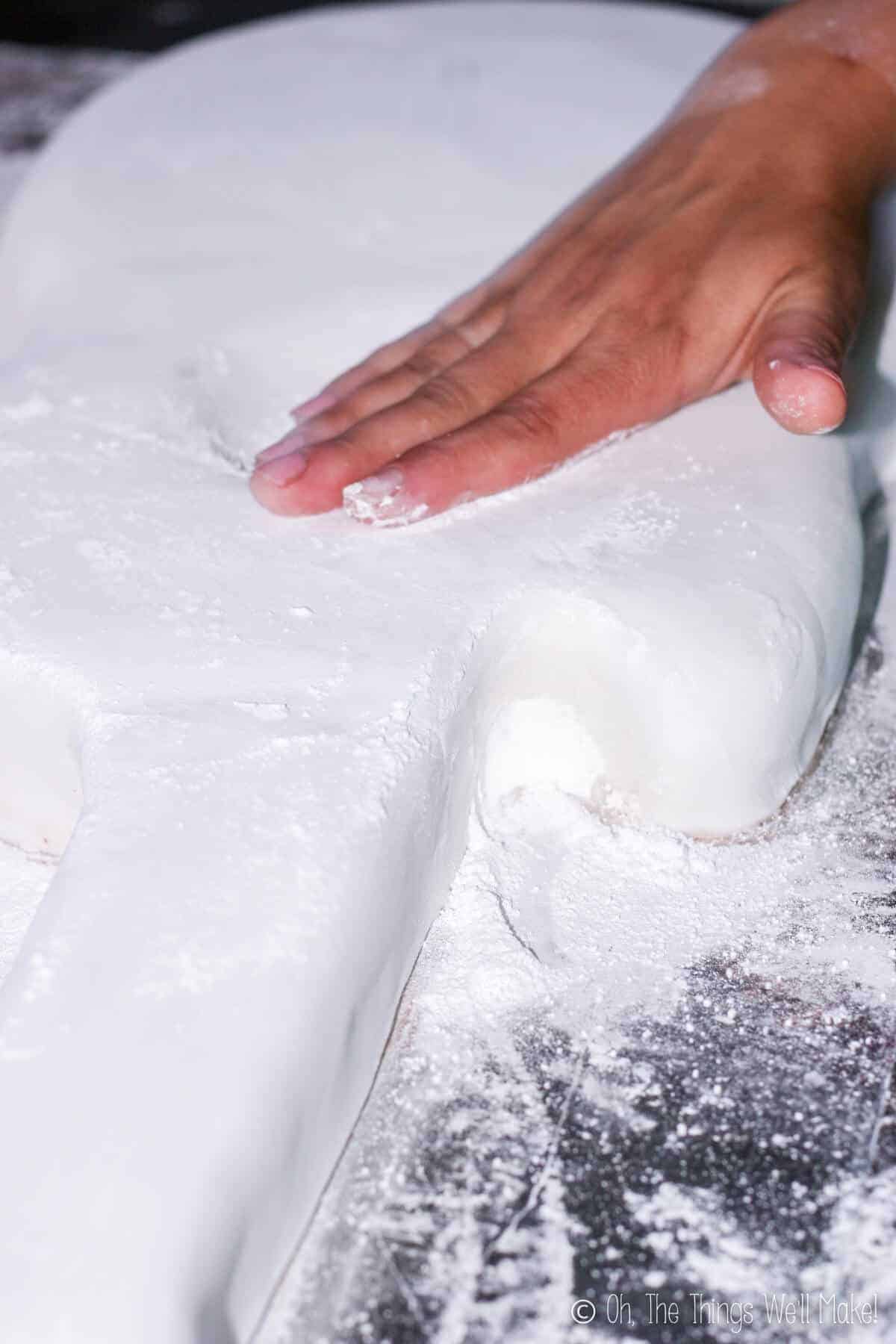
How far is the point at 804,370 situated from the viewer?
94 centimetres

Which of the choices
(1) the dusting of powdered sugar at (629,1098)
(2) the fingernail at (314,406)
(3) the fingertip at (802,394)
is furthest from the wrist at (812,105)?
(1) the dusting of powdered sugar at (629,1098)

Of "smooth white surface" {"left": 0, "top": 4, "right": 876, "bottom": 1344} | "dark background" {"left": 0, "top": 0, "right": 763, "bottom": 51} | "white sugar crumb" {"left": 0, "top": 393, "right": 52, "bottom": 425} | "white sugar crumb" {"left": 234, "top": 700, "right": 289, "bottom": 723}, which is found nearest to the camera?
"smooth white surface" {"left": 0, "top": 4, "right": 876, "bottom": 1344}

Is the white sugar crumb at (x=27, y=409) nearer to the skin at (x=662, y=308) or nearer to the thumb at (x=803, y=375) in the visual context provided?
the skin at (x=662, y=308)

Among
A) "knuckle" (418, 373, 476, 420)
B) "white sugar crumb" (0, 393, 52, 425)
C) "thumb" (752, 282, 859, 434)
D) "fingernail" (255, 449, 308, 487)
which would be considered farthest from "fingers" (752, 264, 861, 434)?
"white sugar crumb" (0, 393, 52, 425)

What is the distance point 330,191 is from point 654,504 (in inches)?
25.1

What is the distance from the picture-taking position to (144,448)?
42.6 inches

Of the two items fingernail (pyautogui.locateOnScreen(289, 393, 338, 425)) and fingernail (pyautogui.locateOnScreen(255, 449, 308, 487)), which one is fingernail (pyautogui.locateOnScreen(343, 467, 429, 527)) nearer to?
fingernail (pyautogui.locateOnScreen(255, 449, 308, 487))

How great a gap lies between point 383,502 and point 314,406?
0.63 ft

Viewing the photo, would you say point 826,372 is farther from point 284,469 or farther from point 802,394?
point 284,469

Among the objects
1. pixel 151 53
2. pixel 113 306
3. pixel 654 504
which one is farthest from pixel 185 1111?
pixel 151 53

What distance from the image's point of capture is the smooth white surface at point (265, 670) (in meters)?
0.70

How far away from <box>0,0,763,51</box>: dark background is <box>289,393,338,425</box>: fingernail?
1.76 meters

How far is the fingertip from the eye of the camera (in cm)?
94

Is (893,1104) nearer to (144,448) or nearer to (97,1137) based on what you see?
(97,1137)
